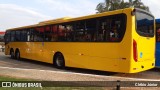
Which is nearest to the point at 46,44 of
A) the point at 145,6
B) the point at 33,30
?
the point at 33,30

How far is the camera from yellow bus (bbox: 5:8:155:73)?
1241 cm

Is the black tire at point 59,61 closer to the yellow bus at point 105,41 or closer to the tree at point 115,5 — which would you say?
the yellow bus at point 105,41

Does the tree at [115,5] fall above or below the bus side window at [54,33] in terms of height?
above

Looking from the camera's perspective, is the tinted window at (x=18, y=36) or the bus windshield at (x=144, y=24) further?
the tinted window at (x=18, y=36)

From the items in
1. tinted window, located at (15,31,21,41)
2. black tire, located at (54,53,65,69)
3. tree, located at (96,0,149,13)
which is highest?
tree, located at (96,0,149,13)

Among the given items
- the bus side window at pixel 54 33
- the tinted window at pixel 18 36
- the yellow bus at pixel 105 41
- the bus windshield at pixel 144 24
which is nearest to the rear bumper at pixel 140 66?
the yellow bus at pixel 105 41

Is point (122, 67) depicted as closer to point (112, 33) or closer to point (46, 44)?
point (112, 33)

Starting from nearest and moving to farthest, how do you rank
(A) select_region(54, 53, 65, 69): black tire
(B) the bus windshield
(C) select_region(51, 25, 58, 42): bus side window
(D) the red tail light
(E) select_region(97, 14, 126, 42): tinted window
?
1. (D) the red tail light
2. (E) select_region(97, 14, 126, 42): tinted window
3. (B) the bus windshield
4. (A) select_region(54, 53, 65, 69): black tire
5. (C) select_region(51, 25, 58, 42): bus side window

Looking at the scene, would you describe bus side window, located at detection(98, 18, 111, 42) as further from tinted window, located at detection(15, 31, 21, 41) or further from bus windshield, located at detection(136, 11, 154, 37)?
tinted window, located at detection(15, 31, 21, 41)

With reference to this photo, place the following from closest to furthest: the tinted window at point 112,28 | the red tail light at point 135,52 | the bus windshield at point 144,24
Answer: the red tail light at point 135,52, the tinted window at point 112,28, the bus windshield at point 144,24

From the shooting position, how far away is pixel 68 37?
16062mm

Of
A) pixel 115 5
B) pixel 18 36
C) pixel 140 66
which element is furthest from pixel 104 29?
pixel 115 5

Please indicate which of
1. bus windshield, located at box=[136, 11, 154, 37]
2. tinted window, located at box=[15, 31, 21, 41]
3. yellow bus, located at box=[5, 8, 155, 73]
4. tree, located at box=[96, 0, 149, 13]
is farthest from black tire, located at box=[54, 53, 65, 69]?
tree, located at box=[96, 0, 149, 13]

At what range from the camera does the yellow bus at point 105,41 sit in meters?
12.4
